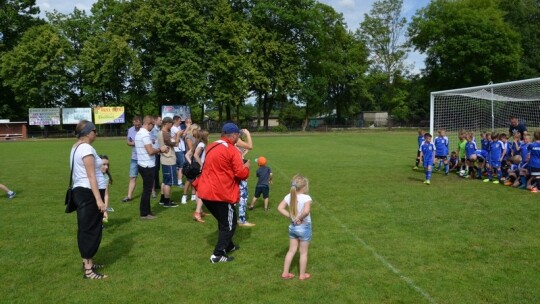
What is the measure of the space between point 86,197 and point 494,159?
1246cm

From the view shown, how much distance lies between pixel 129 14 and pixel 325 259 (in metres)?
49.7

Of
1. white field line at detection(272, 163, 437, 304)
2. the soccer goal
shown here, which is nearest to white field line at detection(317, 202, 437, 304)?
white field line at detection(272, 163, 437, 304)

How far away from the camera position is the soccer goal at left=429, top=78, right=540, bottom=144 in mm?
17359

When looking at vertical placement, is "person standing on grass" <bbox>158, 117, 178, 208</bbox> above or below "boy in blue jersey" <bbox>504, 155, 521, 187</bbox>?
above

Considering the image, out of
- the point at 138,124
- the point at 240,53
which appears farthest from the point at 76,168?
the point at 240,53

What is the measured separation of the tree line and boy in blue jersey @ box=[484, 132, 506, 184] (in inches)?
1505

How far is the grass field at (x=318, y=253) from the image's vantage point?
5031mm

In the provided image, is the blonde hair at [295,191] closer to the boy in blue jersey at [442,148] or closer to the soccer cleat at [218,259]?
the soccer cleat at [218,259]

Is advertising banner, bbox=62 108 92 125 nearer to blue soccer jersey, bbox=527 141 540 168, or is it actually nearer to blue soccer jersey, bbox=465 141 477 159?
blue soccer jersey, bbox=465 141 477 159

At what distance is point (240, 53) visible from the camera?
1959 inches

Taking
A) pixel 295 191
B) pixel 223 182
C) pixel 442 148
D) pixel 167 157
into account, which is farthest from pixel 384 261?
pixel 442 148

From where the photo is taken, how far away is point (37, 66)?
159 ft

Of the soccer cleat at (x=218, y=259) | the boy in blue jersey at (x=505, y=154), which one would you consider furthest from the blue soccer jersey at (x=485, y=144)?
the soccer cleat at (x=218, y=259)

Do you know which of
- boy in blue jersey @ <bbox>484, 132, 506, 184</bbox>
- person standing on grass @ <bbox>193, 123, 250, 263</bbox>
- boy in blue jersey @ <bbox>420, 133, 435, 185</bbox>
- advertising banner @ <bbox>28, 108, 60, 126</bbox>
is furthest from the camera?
advertising banner @ <bbox>28, 108, 60, 126</bbox>
